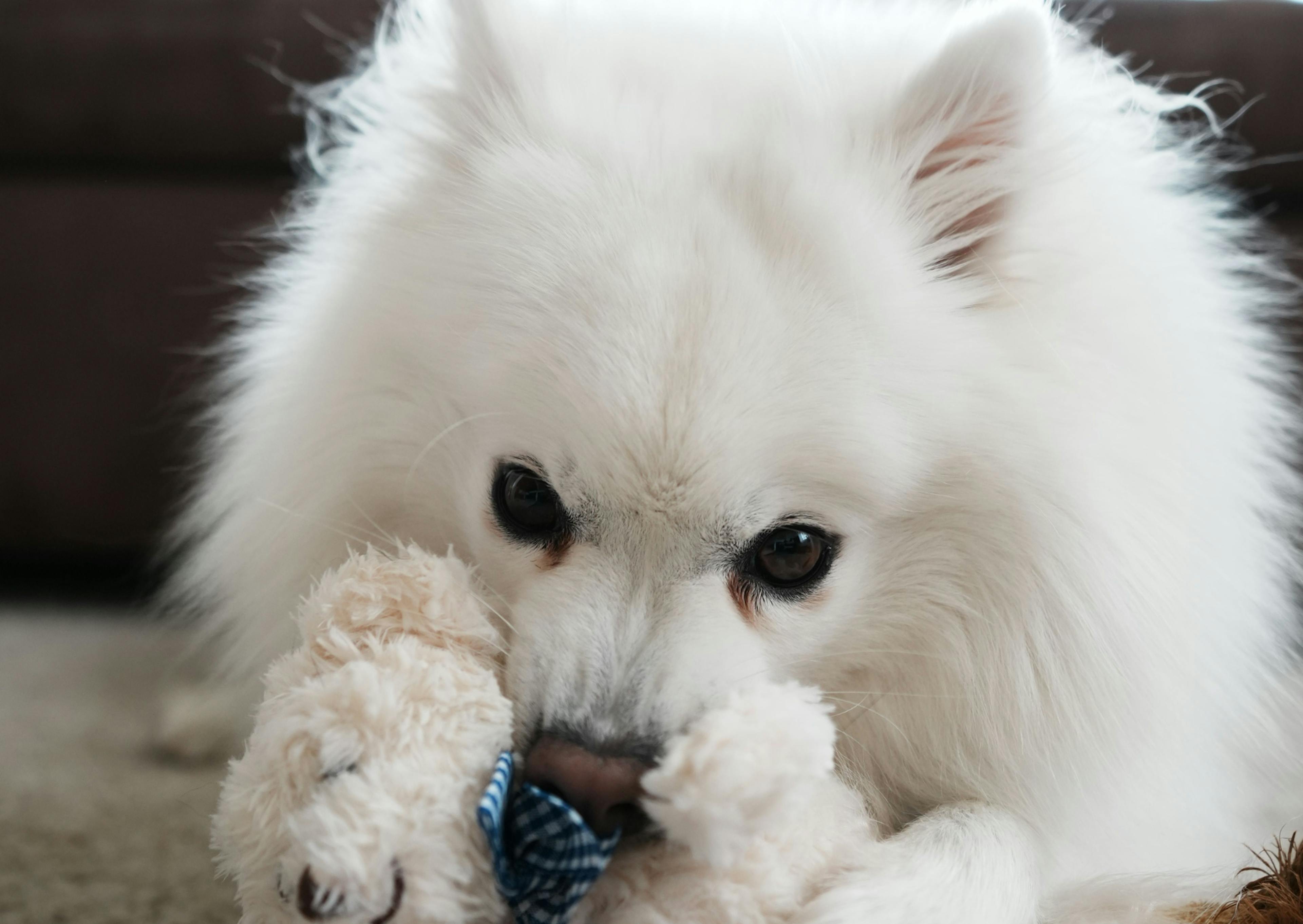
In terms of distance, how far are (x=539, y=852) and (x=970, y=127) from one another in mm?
999

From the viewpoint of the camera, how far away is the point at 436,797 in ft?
3.24

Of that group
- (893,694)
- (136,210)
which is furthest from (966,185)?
(136,210)

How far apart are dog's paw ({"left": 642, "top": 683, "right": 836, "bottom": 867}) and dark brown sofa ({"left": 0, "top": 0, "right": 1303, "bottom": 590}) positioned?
88.3 inches

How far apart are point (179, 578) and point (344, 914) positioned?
1405 millimetres

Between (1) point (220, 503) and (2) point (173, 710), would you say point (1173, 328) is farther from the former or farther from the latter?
(2) point (173, 710)

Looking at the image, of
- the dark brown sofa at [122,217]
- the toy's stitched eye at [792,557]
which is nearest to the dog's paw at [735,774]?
the toy's stitched eye at [792,557]

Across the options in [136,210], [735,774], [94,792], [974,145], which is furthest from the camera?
[136,210]

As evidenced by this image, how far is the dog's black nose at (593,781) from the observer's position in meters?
1.06

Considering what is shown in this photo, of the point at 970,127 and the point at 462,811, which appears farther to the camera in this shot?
the point at 970,127

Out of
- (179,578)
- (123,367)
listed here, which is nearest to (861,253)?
(179,578)

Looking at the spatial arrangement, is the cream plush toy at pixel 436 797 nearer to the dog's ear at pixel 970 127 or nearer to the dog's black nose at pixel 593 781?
the dog's black nose at pixel 593 781

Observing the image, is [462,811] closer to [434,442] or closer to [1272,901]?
[434,442]

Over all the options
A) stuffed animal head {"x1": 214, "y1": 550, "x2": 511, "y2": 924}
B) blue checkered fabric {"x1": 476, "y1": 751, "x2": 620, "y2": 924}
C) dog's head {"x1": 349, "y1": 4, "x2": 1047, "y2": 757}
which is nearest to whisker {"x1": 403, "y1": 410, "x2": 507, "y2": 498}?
dog's head {"x1": 349, "y1": 4, "x2": 1047, "y2": 757}

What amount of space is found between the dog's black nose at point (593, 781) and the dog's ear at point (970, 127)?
753 millimetres
